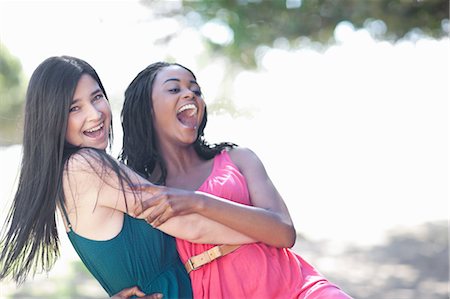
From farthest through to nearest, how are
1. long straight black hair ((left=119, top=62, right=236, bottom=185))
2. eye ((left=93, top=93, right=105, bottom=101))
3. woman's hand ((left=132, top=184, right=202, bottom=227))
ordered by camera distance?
long straight black hair ((left=119, top=62, right=236, bottom=185)), eye ((left=93, top=93, right=105, bottom=101)), woman's hand ((left=132, top=184, right=202, bottom=227))

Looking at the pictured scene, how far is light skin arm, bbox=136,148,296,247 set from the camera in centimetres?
231

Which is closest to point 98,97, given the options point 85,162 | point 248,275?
point 85,162

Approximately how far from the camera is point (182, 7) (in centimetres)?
584

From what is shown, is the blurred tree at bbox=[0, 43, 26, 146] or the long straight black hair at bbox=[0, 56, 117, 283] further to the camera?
the blurred tree at bbox=[0, 43, 26, 146]

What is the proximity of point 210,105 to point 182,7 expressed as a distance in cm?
112

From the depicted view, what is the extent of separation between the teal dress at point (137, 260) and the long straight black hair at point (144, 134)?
312 mm

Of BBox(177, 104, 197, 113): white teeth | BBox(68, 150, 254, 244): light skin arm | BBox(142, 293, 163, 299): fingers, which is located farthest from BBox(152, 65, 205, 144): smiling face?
BBox(142, 293, 163, 299): fingers

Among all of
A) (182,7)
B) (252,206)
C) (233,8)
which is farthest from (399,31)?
(252,206)

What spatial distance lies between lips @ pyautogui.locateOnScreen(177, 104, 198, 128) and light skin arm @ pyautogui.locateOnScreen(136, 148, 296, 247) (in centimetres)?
30

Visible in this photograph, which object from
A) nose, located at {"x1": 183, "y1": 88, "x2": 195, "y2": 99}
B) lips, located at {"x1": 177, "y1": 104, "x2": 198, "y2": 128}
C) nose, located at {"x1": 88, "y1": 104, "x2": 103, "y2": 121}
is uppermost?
nose, located at {"x1": 183, "y1": 88, "x2": 195, "y2": 99}

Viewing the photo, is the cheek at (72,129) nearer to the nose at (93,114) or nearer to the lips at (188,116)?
the nose at (93,114)

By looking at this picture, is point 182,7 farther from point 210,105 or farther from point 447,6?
point 447,6

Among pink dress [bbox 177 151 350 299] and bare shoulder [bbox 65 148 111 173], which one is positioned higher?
bare shoulder [bbox 65 148 111 173]

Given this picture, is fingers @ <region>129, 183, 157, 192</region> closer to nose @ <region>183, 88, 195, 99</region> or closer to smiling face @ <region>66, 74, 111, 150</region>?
smiling face @ <region>66, 74, 111, 150</region>
